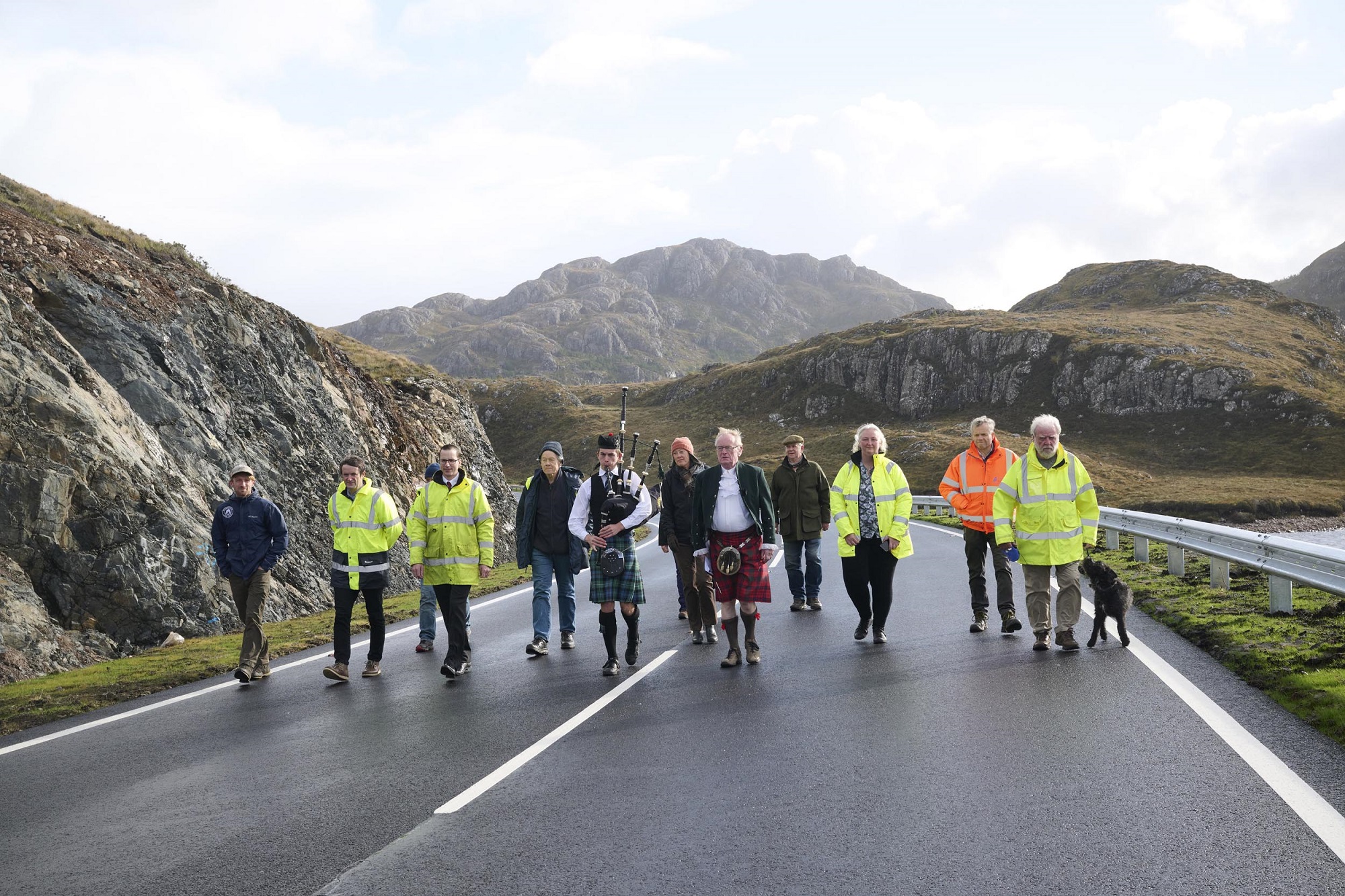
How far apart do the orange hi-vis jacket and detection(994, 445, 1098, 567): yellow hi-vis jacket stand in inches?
58.6

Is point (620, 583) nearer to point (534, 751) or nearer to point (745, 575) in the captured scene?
point (745, 575)

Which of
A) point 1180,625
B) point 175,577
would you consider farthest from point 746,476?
point 175,577

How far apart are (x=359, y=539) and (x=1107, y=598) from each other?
6.98 meters

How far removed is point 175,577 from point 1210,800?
12028 millimetres

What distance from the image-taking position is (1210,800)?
4738 mm

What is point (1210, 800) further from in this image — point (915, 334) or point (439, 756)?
point (915, 334)

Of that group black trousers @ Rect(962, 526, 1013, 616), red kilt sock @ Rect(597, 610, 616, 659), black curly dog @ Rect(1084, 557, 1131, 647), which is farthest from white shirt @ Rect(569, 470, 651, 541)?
black curly dog @ Rect(1084, 557, 1131, 647)

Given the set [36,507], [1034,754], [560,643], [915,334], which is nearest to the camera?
[1034,754]

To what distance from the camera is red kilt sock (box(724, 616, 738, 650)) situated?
8820 millimetres

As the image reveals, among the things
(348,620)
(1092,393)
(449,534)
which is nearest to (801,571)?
(449,534)

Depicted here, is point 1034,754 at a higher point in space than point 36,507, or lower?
lower

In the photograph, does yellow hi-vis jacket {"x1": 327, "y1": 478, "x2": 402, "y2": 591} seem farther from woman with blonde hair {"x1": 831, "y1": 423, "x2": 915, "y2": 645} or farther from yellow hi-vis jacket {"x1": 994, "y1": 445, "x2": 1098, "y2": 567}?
yellow hi-vis jacket {"x1": 994, "y1": 445, "x2": 1098, "y2": 567}

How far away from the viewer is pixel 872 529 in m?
10.0

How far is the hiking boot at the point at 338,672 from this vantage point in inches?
350
